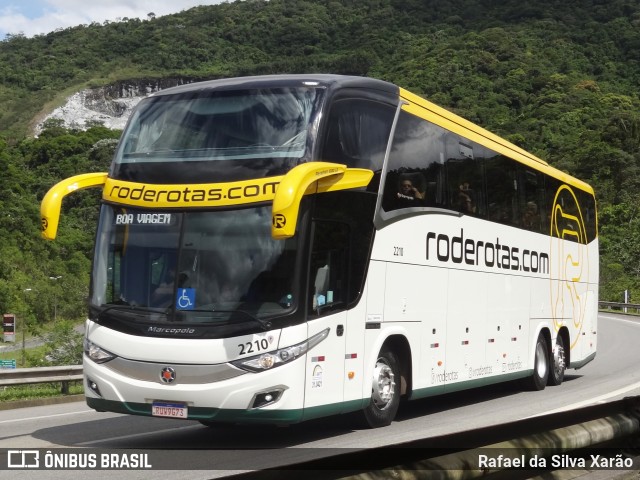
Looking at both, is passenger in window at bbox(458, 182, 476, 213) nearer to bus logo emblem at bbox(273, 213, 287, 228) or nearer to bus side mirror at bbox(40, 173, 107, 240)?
bus logo emblem at bbox(273, 213, 287, 228)

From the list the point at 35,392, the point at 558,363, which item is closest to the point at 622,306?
the point at 558,363

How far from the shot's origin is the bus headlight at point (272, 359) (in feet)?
33.4

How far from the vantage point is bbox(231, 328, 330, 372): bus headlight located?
10.2 metres

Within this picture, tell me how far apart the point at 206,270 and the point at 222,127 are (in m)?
1.69

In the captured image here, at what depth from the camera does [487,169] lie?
16078 millimetres

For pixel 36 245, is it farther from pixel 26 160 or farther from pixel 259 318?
pixel 259 318

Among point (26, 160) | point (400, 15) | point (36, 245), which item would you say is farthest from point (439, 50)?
point (36, 245)

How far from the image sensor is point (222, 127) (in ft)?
36.8

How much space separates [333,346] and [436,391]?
130 inches

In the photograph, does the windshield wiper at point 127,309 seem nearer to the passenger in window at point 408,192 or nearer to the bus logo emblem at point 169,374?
the bus logo emblem at point 169,374

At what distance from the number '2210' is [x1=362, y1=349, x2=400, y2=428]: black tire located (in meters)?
2.19

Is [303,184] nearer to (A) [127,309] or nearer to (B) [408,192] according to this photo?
(A) [127,309]

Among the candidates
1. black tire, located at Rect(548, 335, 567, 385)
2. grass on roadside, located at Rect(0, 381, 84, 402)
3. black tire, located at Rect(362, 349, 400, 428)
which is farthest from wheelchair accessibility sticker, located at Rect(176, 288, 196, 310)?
black tire, located at Rect(548, 335, 567, 385)

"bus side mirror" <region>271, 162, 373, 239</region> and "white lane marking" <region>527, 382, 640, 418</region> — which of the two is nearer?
"bus side mirror" <region>271, 162, 373, 239</region>
